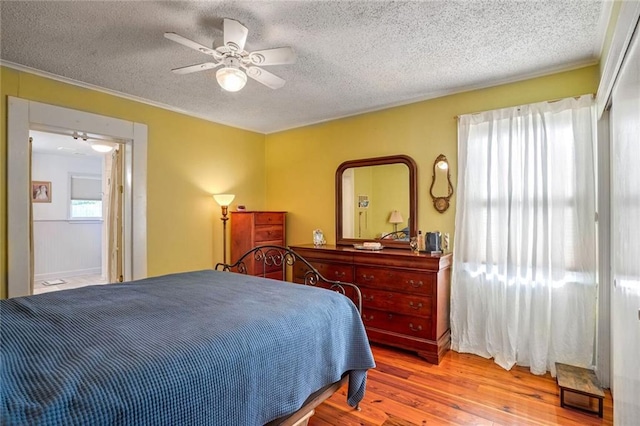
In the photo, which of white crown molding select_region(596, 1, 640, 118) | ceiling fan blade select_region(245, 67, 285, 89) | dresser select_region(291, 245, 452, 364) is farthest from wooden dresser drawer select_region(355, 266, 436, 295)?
ceiling fan blade select_region(245, 67, 285, 89)

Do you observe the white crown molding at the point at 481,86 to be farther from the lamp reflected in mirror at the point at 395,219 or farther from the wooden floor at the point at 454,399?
the wooden floor at the point at 454,399

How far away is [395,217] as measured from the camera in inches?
142

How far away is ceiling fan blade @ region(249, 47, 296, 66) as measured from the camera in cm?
207

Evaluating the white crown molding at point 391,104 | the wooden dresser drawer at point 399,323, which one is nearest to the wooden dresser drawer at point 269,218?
the white crown molding at point 391,104

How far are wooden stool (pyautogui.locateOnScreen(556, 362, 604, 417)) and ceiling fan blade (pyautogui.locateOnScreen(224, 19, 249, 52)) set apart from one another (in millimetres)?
3205

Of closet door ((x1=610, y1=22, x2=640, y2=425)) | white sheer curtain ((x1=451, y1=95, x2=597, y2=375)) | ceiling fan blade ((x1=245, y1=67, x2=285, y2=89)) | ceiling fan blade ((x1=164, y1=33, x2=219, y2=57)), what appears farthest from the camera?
white sheer curtain ((x1=451, y1=95, x2=597, y2=375))

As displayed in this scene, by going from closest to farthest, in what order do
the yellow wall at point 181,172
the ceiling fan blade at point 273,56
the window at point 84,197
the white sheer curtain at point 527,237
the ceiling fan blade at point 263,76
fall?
the ceiling fan blade at point 273,56 < the ceiling fan blade at point 263,76 < the white sheer curtain at point 527,237 < the yellow wall at point 181,172 < the window at point 84,197

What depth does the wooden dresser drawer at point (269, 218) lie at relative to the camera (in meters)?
4.20

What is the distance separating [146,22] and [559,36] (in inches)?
111

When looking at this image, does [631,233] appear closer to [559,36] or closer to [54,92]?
[559,36]

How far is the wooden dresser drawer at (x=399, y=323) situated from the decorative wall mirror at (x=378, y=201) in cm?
79

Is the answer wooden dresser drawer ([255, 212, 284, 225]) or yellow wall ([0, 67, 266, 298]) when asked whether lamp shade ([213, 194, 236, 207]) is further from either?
wooden dresser drawer ([255, 212, 284, 225])

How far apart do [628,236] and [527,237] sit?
1.39 metres

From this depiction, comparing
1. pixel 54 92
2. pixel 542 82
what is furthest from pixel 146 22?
pixel 542 82
